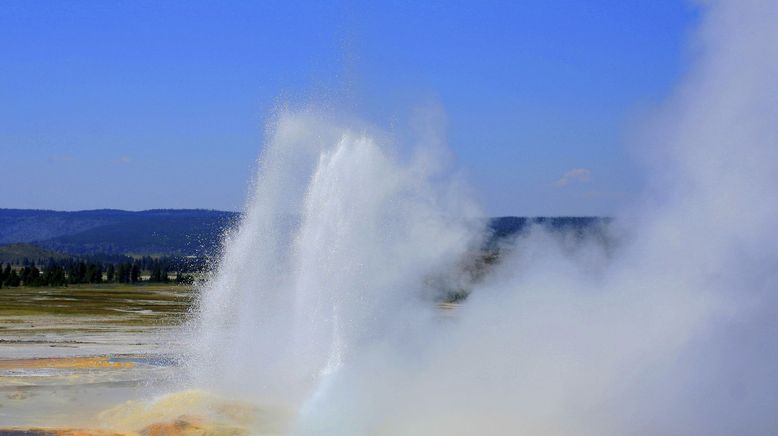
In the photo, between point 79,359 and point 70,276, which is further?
point 70,276

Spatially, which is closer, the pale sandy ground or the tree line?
the pale sandy ground

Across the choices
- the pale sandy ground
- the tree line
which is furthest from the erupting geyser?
the tree line

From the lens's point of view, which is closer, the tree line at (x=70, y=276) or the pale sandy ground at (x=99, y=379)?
the pale sandy ground at (x=99, y=379)

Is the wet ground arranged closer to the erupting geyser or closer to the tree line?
the erupting geyser

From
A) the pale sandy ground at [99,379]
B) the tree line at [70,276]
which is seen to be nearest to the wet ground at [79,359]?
the pale sandy ground at [99,379]

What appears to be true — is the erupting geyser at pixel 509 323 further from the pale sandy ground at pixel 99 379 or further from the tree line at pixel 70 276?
the tree line at pixel 70 276

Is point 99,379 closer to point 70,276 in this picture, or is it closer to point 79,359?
point 79,359

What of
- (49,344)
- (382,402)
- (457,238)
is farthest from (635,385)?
(49,344)

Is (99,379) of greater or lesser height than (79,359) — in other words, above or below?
below

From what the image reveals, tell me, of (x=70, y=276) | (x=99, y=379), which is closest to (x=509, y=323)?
(x=99, y=379)

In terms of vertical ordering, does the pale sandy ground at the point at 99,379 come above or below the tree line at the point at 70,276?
below

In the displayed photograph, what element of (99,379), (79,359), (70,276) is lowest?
(99,379)

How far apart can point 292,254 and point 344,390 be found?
3521 mm

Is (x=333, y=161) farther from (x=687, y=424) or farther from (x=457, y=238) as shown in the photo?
(x=687, y=424)
